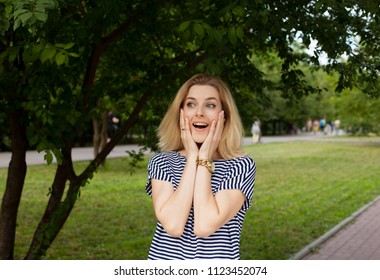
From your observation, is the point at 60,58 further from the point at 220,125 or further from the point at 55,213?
the point at 55,213

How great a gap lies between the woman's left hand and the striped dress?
8 cm

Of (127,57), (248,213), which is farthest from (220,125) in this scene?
(248,213)

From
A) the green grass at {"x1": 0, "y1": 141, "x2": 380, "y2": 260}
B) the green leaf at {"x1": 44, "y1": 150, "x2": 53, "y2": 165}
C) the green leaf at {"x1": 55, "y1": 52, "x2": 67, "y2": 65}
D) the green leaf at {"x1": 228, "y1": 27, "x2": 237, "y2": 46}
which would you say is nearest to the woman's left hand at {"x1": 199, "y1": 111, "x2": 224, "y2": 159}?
the green leaf at {"x1": 55, "y1": 52, "x2": 67, "y2": 65}

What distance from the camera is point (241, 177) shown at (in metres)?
2.38

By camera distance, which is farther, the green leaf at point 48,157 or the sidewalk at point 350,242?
the sidewalk at point 350,242

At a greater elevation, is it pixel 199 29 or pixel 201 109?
pixel 199 29

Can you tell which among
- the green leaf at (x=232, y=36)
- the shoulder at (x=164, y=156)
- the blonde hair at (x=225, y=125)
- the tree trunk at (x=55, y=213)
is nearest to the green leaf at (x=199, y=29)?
the green leaf at (x=232, y=36)

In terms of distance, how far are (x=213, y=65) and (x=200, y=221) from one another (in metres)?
1.78

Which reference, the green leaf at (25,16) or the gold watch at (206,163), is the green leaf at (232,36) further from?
the gold watch at (206,163)

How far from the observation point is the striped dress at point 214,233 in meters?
2.34

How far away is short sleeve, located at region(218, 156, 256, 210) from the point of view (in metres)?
2.36

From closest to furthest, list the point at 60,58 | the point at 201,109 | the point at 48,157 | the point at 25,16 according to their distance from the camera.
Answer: the point at 201,109
the point at 25,16
the point at 60,58
the point at 48,157

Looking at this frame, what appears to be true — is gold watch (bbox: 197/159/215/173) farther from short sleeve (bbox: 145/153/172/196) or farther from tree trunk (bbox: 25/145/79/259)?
tree trunk (bbox: 25/145/79/259)

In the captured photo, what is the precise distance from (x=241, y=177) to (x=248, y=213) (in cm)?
964
